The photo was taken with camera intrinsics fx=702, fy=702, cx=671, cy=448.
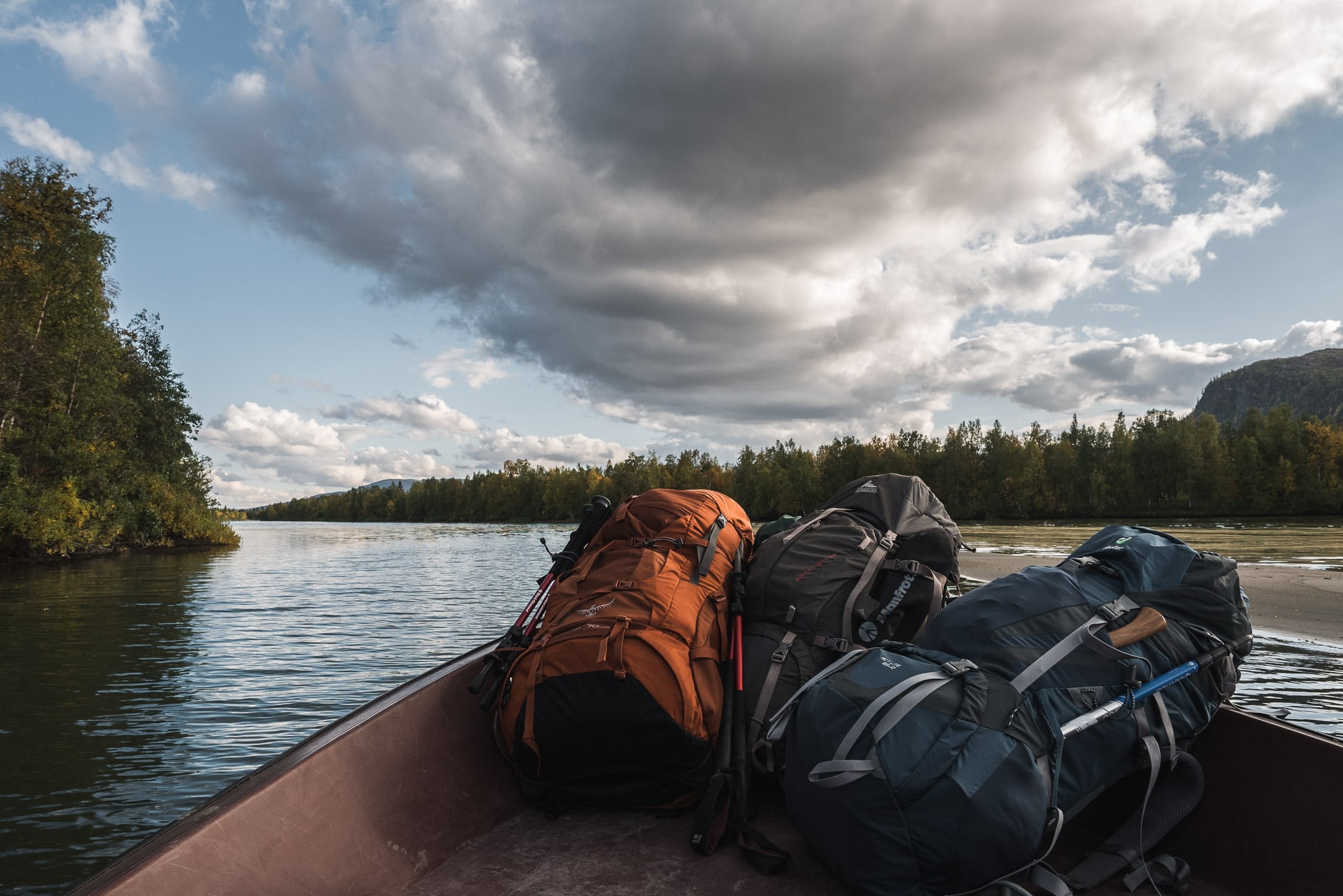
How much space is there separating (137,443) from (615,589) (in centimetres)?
4117

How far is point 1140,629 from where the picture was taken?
233 centimetres

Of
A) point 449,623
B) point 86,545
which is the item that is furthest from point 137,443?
point 449,623

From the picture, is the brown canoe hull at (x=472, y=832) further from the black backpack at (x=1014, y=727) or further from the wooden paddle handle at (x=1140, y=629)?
the wooden paddle handle at (x=1140, y=629)

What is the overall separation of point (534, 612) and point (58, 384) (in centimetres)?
3039

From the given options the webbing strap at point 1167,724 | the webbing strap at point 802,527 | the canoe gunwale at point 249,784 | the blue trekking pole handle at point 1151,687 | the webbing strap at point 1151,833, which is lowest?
the webbing strap at point 1151,833

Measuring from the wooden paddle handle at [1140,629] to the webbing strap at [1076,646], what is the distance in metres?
0.04

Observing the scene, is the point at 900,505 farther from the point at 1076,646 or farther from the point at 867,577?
the point at 1076,646

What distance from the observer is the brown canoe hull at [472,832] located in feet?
6.94

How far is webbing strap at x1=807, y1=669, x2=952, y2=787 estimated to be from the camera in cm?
199

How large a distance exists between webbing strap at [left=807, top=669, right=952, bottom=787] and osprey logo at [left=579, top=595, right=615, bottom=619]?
3.62 ft

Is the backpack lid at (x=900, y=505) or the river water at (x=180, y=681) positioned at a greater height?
the backpack lid at (x=900, y=505)

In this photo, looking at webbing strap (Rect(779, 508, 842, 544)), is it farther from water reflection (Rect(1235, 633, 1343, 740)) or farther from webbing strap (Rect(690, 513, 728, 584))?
water reflection (Rect(1235, 633, 1343, 740))

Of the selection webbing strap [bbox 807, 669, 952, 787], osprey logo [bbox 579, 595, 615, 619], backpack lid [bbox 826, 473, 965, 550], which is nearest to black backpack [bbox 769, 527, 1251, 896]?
webbing strap [bbox 807, 669, 952, 787]

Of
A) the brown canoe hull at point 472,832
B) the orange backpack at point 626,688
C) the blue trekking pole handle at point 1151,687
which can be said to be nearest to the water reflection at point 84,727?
the brown canoe hull at point 472,832
